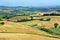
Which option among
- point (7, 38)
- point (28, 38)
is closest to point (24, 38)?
point (28, 38)

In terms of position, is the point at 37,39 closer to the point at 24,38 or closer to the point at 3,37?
the point at 24,38

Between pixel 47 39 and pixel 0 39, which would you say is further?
pixel 47 39

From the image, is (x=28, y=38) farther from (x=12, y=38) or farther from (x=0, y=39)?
(x=0, y=39)

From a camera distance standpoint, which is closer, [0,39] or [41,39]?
[0,39]

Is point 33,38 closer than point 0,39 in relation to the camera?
No

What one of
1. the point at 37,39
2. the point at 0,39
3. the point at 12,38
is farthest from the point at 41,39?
the point at 0,39

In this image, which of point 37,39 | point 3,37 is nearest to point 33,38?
point 37,39

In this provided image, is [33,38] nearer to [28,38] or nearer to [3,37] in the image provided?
[28,38]
